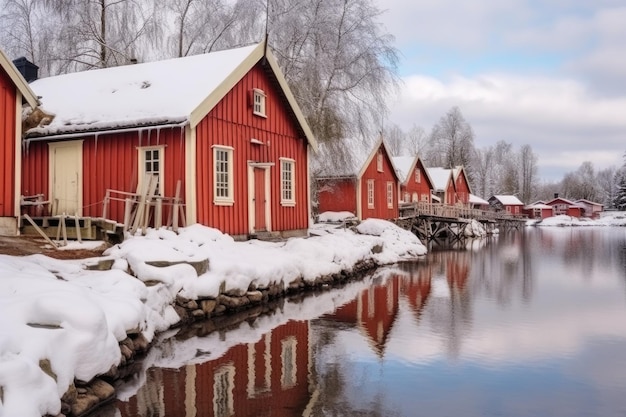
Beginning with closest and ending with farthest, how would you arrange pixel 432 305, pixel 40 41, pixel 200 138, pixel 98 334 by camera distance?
pixel 98 334 → pixel 432 305 → pixel 200 138 → pixel 40 41

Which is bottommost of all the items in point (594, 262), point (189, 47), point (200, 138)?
point (594, 262)

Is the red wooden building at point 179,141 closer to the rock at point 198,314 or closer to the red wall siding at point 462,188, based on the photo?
Answer: the rock at point 198,314

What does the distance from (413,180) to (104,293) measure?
3650cm

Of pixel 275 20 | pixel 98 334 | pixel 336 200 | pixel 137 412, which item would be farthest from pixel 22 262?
pixel 336 200

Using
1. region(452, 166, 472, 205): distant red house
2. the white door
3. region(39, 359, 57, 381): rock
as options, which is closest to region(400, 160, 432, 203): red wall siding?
region(452, 166, 472, 205): distant red house

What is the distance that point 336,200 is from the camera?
32562 millimetres

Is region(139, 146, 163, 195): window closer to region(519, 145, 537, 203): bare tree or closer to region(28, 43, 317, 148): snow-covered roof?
region(28, 43, 317, 148): snow-covered roof

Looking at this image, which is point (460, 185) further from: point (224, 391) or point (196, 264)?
point (224, 391)

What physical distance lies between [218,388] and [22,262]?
172 inches

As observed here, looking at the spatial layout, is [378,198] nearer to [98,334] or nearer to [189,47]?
[189,47]

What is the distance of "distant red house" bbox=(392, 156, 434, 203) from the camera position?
42000mm

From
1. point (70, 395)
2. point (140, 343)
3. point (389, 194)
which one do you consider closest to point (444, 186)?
point (389, 194)

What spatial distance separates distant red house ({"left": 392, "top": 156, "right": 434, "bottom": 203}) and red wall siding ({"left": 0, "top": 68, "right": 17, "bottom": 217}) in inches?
1201

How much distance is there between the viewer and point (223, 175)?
640 inches
